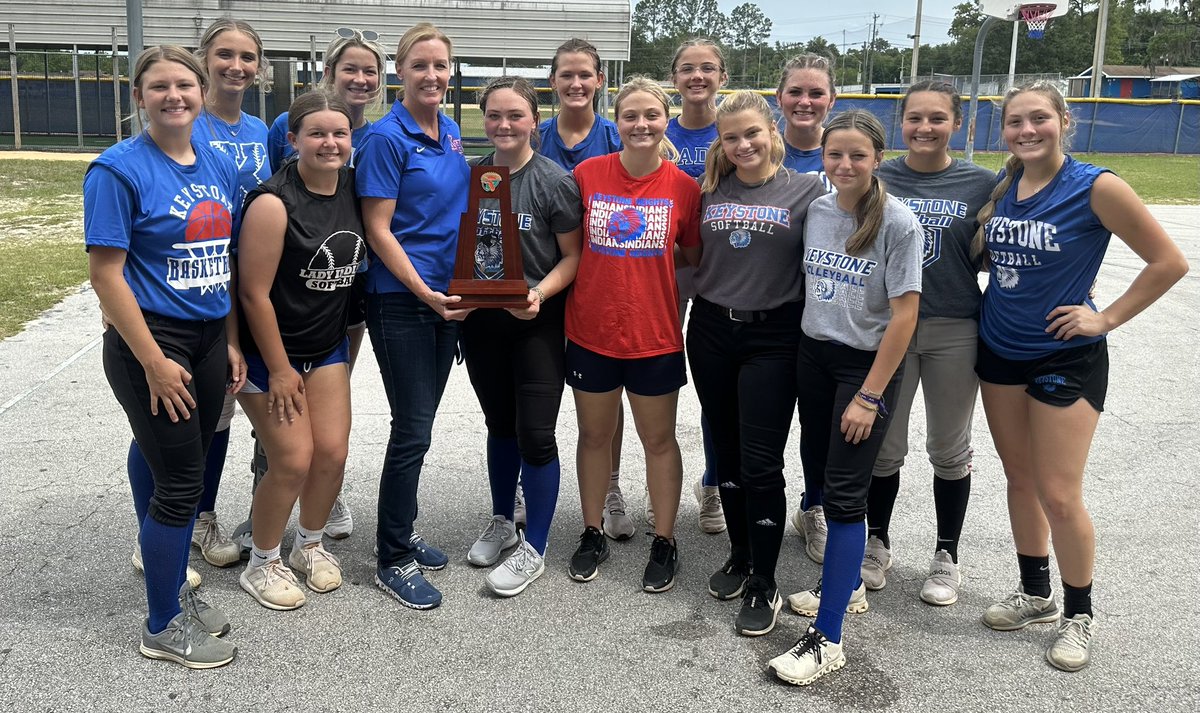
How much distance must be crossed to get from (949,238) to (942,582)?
4.51 ft

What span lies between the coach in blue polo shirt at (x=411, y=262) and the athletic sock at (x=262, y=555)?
41 centimetres

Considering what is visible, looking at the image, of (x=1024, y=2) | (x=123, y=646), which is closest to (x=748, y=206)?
(x=123, y=646)

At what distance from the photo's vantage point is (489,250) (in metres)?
3.61

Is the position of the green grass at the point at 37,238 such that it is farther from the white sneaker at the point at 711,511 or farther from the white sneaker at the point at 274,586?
the white sneaker at the point at 711,511

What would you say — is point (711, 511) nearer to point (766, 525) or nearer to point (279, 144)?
point (766, 525)

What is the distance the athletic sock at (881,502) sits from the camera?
3.89 metres

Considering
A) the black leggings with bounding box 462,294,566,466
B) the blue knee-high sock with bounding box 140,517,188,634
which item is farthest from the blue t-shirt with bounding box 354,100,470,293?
the blue knee-high sock with bounding box 140,517,188,634

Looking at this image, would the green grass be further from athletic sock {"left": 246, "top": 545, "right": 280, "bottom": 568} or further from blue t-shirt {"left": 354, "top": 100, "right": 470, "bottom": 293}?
blue t-shirt {"left": 354, "top": 100, "right": 470, "bottom": 293}

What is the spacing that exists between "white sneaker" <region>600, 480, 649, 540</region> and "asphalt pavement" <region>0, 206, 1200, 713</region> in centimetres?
9

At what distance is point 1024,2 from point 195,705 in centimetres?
1682

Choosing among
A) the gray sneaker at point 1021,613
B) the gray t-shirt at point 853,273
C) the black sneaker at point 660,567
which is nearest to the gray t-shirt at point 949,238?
the gray t-shirt at point 853,273

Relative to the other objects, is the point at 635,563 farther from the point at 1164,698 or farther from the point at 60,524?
the point at 60,524

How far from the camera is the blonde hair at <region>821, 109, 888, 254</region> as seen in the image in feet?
10.5

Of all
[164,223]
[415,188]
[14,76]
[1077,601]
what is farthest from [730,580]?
[14,76]
